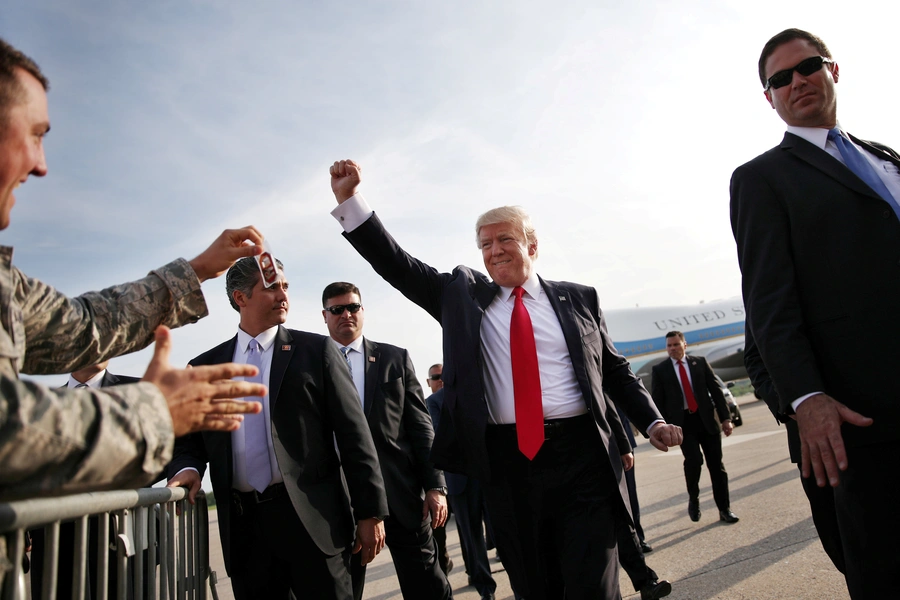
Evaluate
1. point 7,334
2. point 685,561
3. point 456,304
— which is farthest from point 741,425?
point 7,334

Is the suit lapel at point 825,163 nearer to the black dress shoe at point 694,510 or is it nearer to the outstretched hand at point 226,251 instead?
the outstretched hand at point 226,251

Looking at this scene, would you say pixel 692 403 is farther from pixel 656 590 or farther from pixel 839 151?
pixel 839 151

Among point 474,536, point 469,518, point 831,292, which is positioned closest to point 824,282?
point 831,292

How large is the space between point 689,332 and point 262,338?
121 feet

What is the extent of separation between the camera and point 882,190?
2252mm

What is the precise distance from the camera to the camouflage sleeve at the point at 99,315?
1.70 m

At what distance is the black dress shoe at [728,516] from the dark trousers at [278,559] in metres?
Answer: 4.88

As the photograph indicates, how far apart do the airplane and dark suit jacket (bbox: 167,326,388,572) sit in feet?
102

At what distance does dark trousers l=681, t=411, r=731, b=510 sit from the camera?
6844 millimetres

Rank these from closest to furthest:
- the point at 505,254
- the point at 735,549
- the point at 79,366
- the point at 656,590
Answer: the point at 79,366 < the point at 505,254 < the point at 656,590 < the point at 735,549

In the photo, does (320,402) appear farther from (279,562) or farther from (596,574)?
(596,574)

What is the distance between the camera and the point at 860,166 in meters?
2.33

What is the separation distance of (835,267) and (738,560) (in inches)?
142

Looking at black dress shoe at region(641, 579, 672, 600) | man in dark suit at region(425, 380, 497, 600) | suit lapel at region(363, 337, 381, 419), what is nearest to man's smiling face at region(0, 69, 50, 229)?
suit lapel at region(363, 337, 381, 419)
